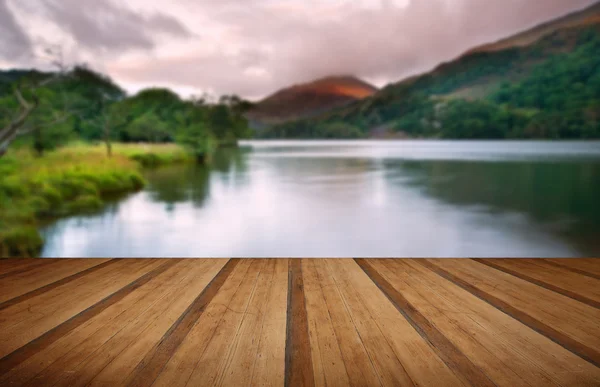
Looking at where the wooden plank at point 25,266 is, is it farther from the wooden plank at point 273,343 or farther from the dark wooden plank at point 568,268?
the dark wooden plank at point 568,268

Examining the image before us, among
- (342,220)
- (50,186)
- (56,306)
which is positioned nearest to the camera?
(56,306)

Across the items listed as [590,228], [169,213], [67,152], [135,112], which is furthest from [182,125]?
[590,228]

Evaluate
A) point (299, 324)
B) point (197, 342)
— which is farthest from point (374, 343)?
point (197, 342)

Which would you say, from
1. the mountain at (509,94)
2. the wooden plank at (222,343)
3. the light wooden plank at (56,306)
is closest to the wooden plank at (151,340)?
the wooden plank at (222,343)

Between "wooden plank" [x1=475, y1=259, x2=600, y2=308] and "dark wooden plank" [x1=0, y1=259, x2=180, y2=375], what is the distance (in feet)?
Result: 7.23

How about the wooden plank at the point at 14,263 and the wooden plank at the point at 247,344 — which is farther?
the wooden plank at the point at 14,263

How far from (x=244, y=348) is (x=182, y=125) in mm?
19166

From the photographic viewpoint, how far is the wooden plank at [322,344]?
4.58ft

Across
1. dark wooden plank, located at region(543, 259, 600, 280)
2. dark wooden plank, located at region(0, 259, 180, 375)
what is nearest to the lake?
dark wooden plank, located at region(543, 259, 600, 280)

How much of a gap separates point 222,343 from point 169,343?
0.65ft

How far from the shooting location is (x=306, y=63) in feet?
42.2

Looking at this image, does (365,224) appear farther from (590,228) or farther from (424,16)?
(424,16)

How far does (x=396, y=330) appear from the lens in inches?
69.6

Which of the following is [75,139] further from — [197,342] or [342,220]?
[197,342]
